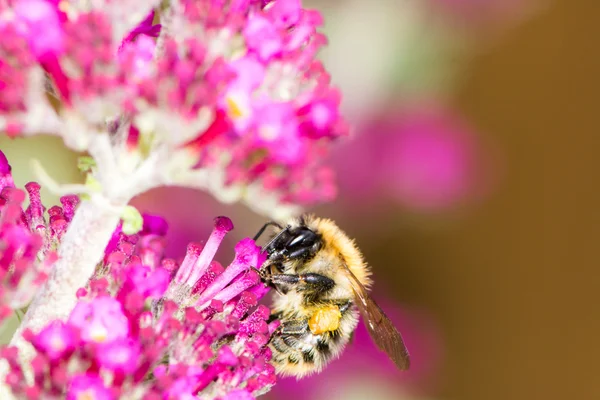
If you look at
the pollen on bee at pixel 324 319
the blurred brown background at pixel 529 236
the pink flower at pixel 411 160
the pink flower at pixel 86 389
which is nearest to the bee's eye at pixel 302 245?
the pollen on bee at pixel 324 319

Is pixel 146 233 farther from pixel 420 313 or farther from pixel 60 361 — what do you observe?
pixel 420 313

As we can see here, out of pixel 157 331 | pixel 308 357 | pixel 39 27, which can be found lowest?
pixel 308 357

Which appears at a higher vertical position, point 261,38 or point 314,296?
point 261,38

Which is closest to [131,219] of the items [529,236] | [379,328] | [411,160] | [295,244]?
[295,244]

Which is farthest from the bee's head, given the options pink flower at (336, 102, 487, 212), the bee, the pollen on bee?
pink flower at (336, 102, 487, 212)

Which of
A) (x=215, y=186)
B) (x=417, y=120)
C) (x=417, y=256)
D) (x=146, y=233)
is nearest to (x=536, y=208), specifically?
(x=417, y=256)

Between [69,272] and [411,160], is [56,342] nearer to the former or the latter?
[69,272]
